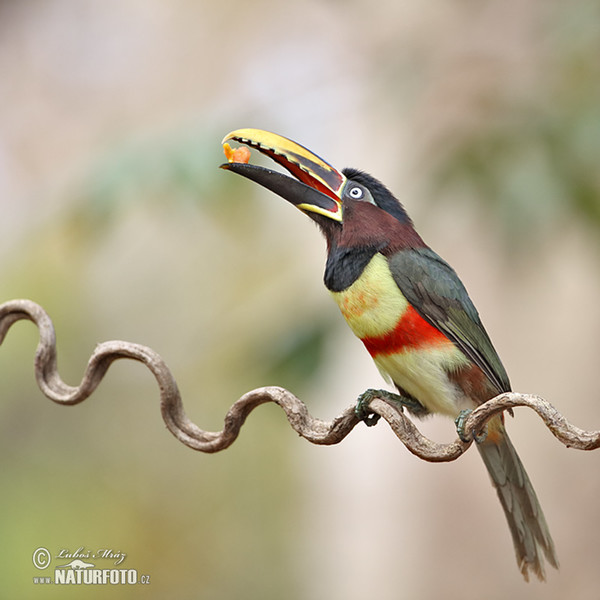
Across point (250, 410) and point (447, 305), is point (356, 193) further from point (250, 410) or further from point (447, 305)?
point (250, 410)

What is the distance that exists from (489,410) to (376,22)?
2.32m

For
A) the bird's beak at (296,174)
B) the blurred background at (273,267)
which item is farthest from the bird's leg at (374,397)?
the blurred background at (273,267)

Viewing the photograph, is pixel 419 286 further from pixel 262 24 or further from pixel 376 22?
pixel 262 24

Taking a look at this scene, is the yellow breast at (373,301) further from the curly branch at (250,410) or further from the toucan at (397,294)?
the curly branch at (250,410)

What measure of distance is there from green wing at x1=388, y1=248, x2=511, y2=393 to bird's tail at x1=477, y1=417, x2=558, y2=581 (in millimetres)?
143

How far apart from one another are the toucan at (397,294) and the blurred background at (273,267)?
0.81 meters

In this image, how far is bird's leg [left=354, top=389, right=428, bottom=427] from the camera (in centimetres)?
106

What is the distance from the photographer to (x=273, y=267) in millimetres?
3988

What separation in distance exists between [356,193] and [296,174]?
79mm

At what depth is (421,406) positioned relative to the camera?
1269mm

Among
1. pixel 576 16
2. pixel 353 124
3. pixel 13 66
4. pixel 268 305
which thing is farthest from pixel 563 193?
pixel 13 66

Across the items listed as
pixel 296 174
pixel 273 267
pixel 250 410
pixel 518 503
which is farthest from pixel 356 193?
pixel 273 267

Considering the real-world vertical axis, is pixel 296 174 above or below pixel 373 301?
above

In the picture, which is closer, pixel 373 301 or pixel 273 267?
pixel 373 301
